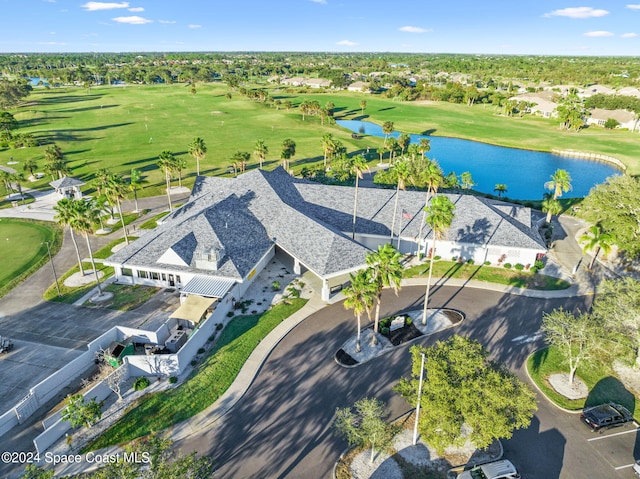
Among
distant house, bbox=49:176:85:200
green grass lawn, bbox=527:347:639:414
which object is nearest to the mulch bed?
green grass lawn, bbox=527:347:639:414

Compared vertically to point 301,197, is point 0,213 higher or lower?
lower

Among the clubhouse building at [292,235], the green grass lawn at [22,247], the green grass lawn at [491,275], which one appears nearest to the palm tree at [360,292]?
the clubhouse building at [292,235]

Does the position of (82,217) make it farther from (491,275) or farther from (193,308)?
(491,275)

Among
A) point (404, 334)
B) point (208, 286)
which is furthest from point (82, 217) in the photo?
point (404, 334)

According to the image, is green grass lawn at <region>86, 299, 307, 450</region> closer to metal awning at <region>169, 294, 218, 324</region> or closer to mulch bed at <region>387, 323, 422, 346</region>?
metal awning at <region>169, 294, 218, 324</region>

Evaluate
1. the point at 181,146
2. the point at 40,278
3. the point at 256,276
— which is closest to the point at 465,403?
the point at 256,276

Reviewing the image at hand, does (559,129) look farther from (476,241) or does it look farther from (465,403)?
(465,403)
